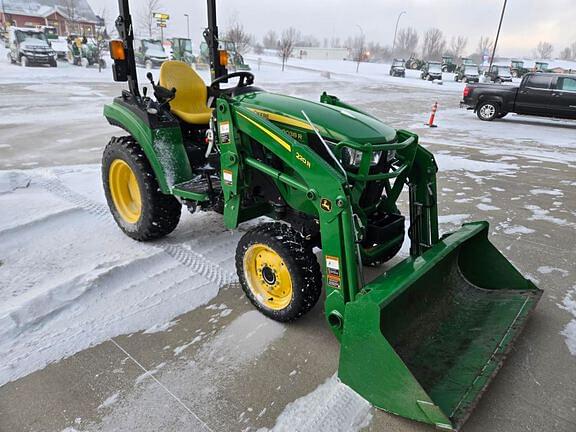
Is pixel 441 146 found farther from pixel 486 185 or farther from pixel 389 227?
pixel 389 227

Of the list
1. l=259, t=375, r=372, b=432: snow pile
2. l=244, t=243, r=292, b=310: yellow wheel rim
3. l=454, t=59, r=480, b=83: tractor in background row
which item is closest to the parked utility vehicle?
l=244, t=243, r=292, b=310: yellow wheel rim

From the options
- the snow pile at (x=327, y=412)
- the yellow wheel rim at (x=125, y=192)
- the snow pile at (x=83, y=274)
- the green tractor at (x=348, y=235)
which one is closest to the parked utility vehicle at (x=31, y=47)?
the snow pile at (x=83, y=274)

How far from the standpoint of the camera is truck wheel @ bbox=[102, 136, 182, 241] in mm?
3488

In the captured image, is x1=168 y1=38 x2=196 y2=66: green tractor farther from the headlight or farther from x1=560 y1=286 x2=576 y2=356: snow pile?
x1=560 y1=286 x2=576 y2=356: snow pile

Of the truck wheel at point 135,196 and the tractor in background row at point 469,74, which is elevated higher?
the truck wheel at point 135,196

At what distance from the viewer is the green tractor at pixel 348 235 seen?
200 cm

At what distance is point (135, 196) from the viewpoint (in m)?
3.98

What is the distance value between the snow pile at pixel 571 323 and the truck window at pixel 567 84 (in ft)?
35.7

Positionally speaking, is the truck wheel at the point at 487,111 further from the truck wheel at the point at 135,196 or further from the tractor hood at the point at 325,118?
the truck wheel at the point at 135,196

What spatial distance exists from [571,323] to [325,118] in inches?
82.3

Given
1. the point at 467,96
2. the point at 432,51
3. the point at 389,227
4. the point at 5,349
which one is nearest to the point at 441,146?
the point at 467,96

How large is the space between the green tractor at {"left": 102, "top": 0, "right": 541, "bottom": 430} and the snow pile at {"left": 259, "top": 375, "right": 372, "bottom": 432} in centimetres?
15

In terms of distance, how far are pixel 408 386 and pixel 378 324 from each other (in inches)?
11.1

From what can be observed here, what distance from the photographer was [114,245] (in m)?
3.67
